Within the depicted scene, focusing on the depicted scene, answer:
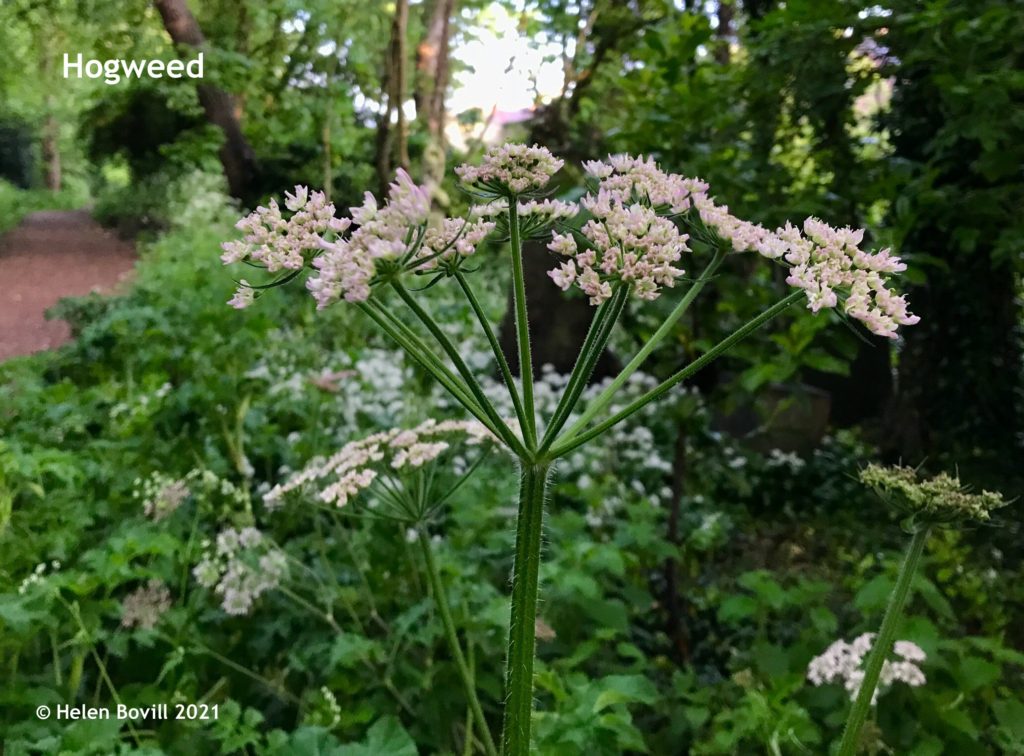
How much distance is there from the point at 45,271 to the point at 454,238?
12.2ft

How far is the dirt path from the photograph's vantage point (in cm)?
312

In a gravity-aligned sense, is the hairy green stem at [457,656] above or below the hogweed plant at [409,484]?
below

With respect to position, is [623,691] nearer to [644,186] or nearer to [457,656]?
[457,656]

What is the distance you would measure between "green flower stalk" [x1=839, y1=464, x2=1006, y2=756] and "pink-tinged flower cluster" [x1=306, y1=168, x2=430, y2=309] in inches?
24.9

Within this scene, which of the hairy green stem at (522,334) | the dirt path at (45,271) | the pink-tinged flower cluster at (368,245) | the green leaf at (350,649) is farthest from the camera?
the dirt path at (45,271)

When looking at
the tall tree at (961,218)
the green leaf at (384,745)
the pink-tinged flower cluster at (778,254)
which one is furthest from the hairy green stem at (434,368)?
the tall tree at (961,218)

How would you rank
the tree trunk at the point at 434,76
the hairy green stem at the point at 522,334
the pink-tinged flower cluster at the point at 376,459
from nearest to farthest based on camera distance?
the hairy green stem at the point at 522,334, the pink-tinged flower cluster at the point at 376,459, the tree trunk at the point at 434,76

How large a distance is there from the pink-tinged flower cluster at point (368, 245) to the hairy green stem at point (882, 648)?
661 millimetres

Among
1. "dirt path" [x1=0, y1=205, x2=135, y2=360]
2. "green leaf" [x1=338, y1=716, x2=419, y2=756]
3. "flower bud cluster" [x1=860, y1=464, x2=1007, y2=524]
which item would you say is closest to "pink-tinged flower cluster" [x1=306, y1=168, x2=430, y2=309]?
"flower bud cluster" [x1=860, y1=464, x2=1007, y2=524]

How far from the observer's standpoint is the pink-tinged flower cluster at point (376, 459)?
111cm

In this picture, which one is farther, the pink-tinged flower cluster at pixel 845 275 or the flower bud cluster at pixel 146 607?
the flower bud cluster at pixel 146 607

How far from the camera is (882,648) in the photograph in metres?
0.85

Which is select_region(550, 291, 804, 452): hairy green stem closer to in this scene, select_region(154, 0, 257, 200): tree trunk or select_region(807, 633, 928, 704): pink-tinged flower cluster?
select_region(807, 633, 928, 704): pink-tinged flower cluster

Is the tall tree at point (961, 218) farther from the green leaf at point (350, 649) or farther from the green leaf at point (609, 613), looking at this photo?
the green leaf at point (350, 649)
